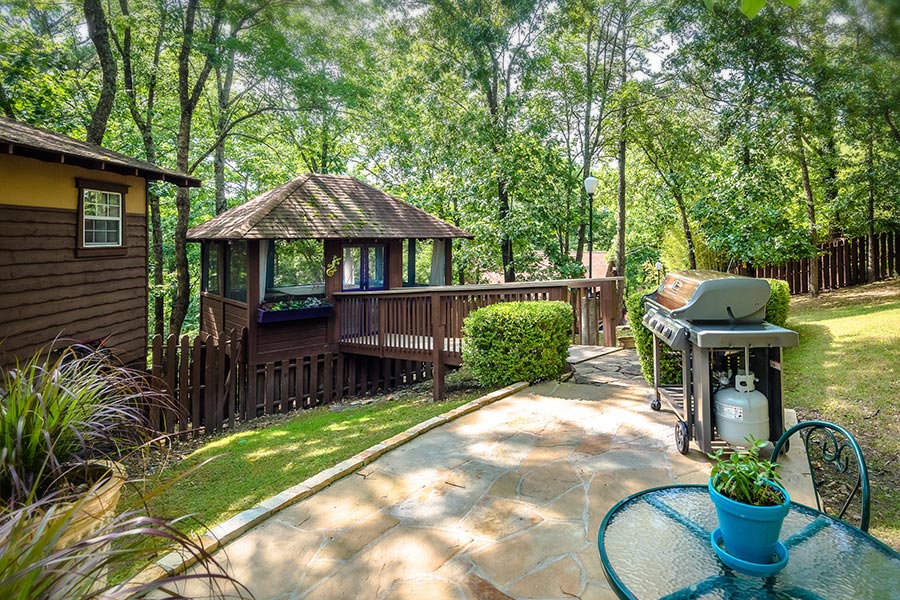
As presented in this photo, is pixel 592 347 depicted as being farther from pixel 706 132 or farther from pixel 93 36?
pixel 93 36

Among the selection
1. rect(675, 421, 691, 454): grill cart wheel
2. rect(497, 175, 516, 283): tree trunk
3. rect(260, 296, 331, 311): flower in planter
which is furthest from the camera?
rect(497, 175, 516, 283): tree trunk

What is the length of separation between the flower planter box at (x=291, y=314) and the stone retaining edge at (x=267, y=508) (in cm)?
539

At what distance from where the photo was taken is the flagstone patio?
7.84 ft

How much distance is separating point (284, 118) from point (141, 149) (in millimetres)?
5690

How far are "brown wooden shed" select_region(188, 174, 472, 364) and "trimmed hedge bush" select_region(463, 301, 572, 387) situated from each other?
449 centimetres

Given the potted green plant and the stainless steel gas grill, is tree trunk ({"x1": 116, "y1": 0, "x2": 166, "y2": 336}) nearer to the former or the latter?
the stainless steel gas grill

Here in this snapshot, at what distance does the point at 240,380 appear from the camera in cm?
843

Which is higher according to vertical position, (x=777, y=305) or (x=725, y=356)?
(x=777, y=305)

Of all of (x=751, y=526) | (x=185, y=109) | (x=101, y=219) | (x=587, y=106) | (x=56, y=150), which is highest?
(x=587, y=106)

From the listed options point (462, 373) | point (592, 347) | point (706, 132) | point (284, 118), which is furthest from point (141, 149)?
point (706, 132)

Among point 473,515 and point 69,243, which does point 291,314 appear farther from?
point 473,515

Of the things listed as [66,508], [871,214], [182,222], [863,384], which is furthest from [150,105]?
[871,214]

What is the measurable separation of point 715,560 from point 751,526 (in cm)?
25

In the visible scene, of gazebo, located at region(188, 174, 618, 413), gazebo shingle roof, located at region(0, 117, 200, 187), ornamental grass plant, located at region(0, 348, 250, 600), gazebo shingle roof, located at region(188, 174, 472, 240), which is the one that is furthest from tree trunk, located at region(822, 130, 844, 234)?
ornamental grass plant, located at region(0, 348, 250, 600)
